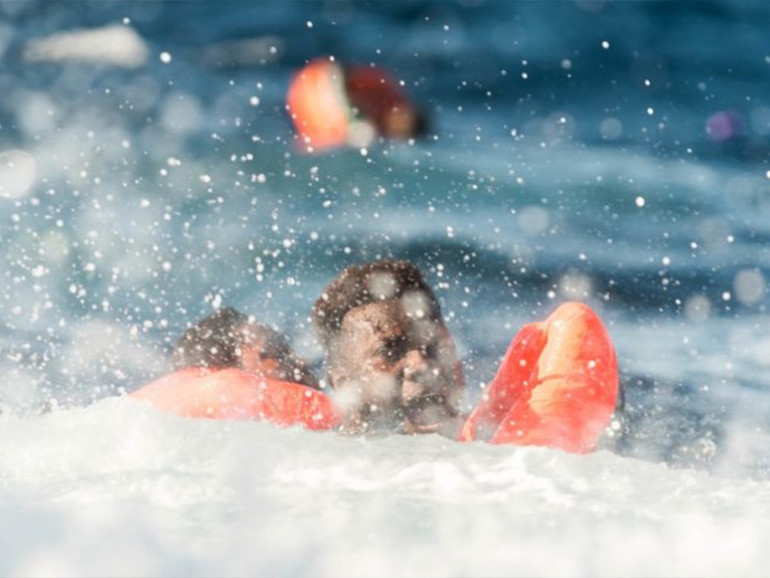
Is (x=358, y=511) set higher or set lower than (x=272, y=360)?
lower

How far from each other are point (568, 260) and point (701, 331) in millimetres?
1719

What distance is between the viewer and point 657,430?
462 inches

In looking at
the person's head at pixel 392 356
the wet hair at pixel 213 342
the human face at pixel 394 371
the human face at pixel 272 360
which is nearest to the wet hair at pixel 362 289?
the person's head at pixel 392 356

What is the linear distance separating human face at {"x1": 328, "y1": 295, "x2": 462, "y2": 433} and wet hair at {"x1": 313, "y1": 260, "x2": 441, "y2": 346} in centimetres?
18

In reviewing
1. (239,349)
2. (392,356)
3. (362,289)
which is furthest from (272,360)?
(392,356)

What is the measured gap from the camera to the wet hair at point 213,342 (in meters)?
6.91

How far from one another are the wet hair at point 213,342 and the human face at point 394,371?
1.28 meters

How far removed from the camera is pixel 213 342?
7.11 m

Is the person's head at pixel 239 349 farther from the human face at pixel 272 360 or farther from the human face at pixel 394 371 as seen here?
the human face at pixel 394 371

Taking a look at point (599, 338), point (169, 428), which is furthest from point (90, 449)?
point (599, 338)

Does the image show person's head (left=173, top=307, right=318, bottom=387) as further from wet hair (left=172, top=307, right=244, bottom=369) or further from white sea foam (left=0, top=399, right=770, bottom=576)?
white sea foam (left=0, top=399, right=770, bottom=576)

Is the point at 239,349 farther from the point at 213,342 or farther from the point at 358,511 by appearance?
the point at 358,511

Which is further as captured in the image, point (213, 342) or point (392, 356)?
point (213, 342)

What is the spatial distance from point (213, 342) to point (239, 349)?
34 cm
